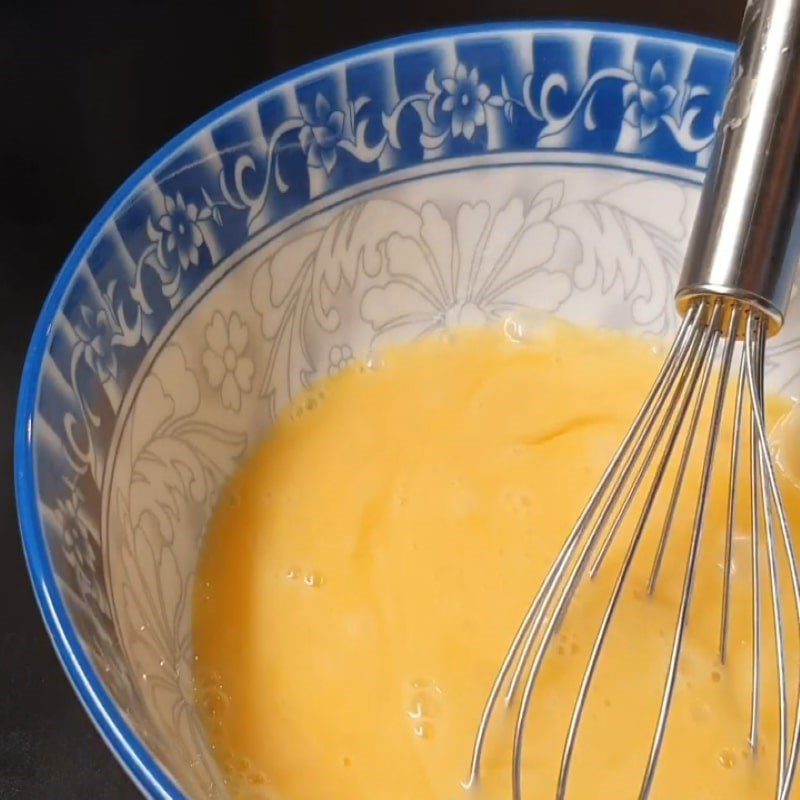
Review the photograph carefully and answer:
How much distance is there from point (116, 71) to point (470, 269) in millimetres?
327

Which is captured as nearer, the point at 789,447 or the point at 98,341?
the point at 98,341

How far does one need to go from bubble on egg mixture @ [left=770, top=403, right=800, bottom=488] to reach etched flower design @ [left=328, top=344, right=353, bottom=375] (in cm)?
32

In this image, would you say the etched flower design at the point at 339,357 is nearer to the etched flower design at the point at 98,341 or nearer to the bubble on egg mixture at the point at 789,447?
the etched flower design at the point at 98,341

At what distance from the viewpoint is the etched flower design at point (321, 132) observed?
0.68 m

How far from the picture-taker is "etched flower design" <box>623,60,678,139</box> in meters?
0.72

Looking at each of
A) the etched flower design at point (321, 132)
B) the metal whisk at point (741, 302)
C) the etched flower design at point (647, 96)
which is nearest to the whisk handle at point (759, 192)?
the metal whisk at point (741, 302)

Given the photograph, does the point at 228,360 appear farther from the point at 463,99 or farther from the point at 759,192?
the point at 759,192

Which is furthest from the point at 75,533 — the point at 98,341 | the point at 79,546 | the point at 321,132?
the point at 321,132

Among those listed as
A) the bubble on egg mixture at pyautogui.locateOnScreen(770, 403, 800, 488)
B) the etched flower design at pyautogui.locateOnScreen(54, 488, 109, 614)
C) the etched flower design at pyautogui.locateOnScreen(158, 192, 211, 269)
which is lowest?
the etched flower design at pyautogui.locateOnScreen(54, 488, 109, 614)

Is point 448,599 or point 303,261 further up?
point 303,261

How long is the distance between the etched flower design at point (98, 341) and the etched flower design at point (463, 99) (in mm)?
280

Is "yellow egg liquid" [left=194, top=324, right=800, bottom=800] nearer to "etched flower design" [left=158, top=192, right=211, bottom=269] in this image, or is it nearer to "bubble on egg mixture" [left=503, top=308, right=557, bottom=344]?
"bubble on egg mixture" [left=503, top=308, right=557, bottom=344]

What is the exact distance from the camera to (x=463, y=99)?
72 centimetres

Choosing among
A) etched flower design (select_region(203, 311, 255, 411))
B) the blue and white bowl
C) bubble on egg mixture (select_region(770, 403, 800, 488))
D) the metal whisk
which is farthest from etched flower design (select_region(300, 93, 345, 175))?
bubble on egg mixture (select_region(770, 403, 800, 488))
